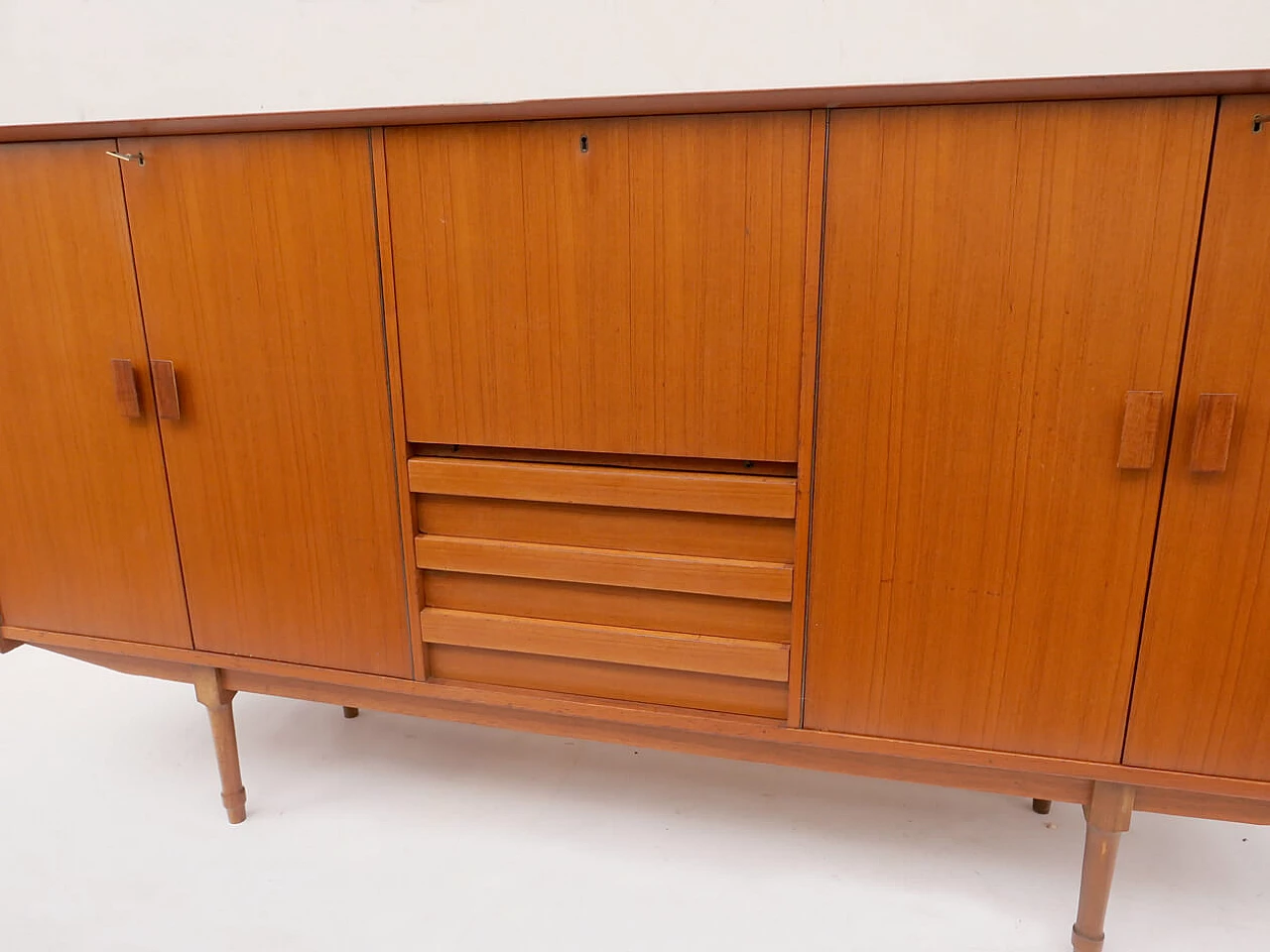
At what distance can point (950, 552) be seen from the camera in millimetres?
1345

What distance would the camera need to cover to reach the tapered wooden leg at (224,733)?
5.96 feet

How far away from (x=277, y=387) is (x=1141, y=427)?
4.91ft

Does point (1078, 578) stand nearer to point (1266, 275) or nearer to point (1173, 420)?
point (1173, 420)

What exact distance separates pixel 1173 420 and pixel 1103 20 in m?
0.57

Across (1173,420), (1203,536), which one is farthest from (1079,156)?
(1203,536)

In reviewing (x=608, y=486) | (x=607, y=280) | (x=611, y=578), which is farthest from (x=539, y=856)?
(x=607, y=280)

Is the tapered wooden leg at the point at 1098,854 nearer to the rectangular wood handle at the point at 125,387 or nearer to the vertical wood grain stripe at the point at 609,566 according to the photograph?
the vertical wood grain stripe at the point at 609,566

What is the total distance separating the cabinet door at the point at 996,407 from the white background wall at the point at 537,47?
8cm

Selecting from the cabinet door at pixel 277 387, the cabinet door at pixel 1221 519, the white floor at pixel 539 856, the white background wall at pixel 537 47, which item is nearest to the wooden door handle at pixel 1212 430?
the cabinet door at pixel 1221 519

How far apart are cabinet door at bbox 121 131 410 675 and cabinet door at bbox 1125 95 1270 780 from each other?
132cm

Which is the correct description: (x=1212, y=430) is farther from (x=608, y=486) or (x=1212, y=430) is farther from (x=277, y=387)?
(x=277, y=387)

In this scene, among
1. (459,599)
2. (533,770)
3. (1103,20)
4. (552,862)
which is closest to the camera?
(1103,20)

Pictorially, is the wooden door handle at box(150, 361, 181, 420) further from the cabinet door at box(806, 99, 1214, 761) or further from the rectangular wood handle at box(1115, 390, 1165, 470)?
the rectangular wood handle at box(1115, 390, 1165, 470)

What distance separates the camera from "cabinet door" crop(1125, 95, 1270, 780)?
114cm
